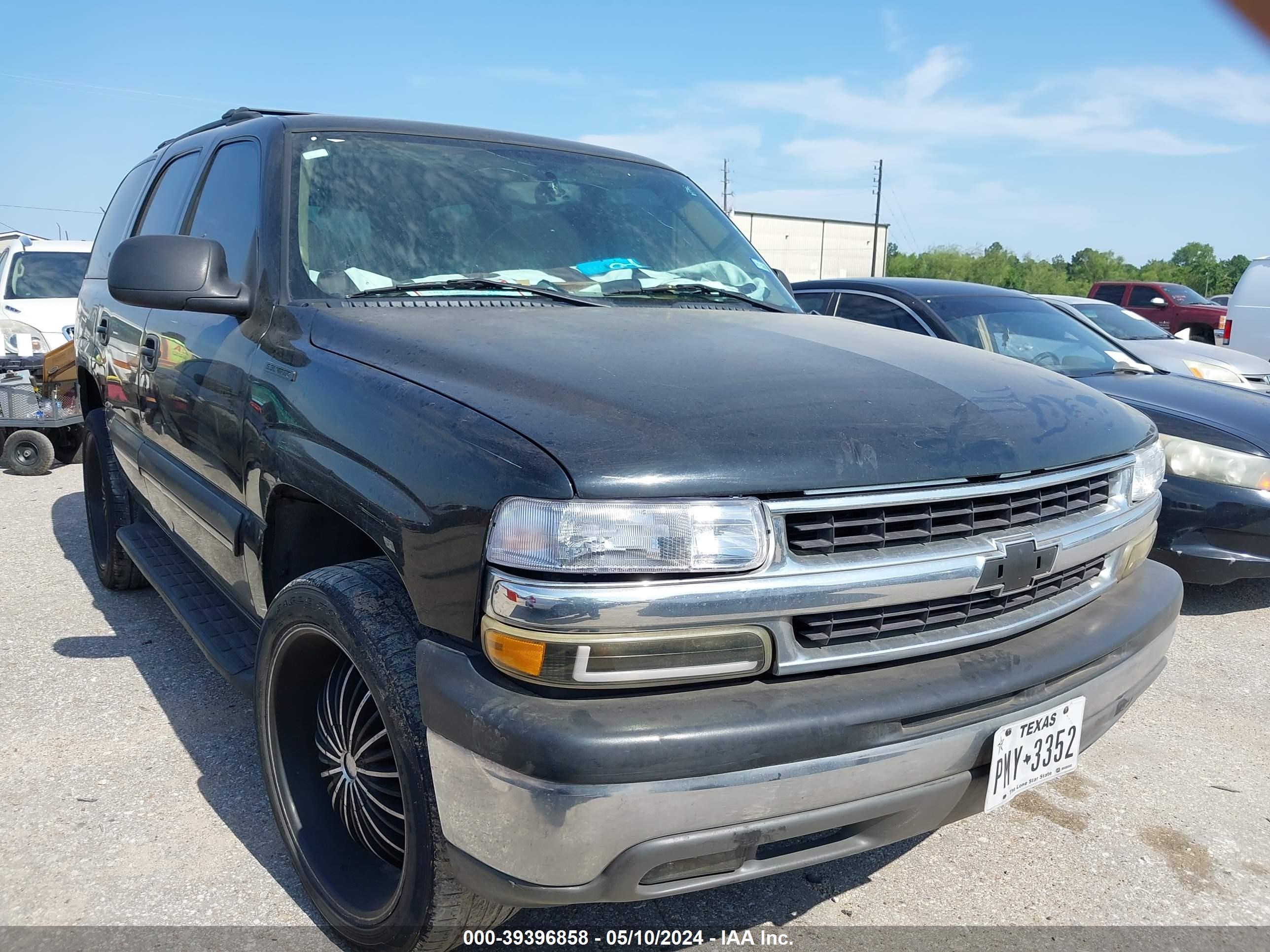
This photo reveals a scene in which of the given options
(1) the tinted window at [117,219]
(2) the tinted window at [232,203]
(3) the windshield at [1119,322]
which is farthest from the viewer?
(3) the windshield at [1119,322]

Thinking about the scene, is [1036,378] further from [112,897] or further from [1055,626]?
[112,897]

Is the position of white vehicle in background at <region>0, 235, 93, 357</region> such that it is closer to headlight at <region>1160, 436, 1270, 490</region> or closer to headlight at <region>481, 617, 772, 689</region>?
headlight at <region>1160, 436, 1270, 490</region>

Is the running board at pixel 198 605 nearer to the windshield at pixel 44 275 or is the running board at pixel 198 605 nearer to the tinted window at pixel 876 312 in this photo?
the tinted window at pixel 876 312

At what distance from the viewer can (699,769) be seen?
5.35 feet

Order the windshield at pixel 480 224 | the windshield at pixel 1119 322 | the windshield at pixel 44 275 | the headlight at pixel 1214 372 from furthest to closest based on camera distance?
the windshield at pixel 44 275
the windshield at pixel 1119 322
the headlight at pixel 1214 372
the windshield at pixel 480 224

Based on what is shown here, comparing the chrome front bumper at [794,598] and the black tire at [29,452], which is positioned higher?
the chrome front bumper at [794,598]

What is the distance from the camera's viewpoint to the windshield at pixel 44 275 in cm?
1088

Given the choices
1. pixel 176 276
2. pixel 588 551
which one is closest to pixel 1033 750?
pixel 588 551

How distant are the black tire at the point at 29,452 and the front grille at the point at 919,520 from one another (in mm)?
7962

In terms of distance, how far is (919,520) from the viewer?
1.91 m

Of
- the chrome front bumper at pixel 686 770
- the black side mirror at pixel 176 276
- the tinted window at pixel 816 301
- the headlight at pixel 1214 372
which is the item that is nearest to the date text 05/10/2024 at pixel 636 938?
the chrome front bumper at pixel 686 770

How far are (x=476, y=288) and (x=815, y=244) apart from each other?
52.5m

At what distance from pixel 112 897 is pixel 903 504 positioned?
210 centimetres

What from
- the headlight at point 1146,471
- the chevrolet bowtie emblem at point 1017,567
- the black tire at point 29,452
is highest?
the headlight at point 1146,471
